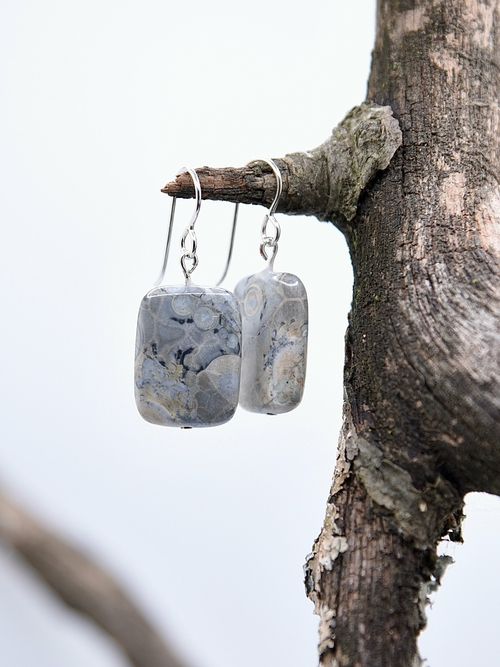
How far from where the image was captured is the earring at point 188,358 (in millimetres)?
872

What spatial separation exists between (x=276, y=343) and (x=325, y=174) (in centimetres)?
25

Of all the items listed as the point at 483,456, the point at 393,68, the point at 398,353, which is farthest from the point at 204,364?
the point at 393,68

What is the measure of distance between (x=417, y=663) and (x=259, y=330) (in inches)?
18.8

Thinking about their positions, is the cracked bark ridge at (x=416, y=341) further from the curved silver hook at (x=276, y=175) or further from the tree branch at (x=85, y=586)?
the tree branch at (x=85, y=586)

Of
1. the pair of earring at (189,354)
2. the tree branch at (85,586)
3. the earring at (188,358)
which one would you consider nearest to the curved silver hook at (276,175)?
the pair of earring at (189,354)

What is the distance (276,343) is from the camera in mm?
939

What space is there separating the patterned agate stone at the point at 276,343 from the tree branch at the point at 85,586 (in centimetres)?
56

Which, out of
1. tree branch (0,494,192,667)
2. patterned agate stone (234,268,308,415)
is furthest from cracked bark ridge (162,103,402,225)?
tree branch (0,494,192,667)

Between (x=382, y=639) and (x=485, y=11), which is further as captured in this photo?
(x=485, y=11)

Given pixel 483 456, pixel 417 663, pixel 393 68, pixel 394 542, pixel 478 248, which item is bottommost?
pixel 417 663

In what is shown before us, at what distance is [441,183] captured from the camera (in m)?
0.84

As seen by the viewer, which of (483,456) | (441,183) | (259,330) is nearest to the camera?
(483,456)

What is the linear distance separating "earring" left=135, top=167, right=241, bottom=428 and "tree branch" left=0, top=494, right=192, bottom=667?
0.56 meters

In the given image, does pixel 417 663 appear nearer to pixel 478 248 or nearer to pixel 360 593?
pixel 360 593
